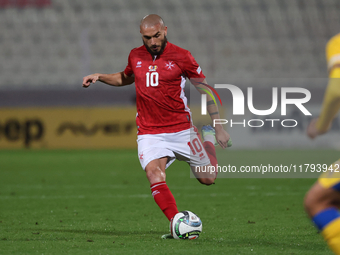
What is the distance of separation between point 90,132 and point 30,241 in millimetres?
10321

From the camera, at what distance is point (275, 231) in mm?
4527

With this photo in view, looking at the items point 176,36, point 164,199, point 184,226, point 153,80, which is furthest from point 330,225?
point 176,36

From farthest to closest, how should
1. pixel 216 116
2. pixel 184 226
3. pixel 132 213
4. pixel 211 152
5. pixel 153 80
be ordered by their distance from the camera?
1. pixel 132 213
2. pixel 211 152
3. pixel 216 116
4. pixel 153 80
5. pixel 184 226

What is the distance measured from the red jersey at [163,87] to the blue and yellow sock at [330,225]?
2222 mm

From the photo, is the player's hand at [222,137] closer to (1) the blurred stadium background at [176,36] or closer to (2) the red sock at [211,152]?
(2) the red sock at [211,152]

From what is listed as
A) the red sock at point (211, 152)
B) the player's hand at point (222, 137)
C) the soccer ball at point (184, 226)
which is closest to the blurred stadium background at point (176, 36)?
the red sock at point (211, 152)

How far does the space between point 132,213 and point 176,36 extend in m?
A: 12.3

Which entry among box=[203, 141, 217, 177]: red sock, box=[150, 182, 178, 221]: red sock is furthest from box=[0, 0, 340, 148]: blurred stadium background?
box=[150, 182, 178, 221]: red sock

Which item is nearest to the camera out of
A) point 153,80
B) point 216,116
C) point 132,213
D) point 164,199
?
point 164,199

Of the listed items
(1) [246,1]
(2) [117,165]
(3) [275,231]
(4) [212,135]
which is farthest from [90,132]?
(3) [275,231]

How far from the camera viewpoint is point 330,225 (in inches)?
96.3

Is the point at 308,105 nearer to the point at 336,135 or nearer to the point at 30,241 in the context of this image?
the point at 336,135

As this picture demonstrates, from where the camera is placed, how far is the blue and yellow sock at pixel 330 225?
7.95ft

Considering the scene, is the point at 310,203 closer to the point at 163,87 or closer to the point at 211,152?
the point at 163,87
